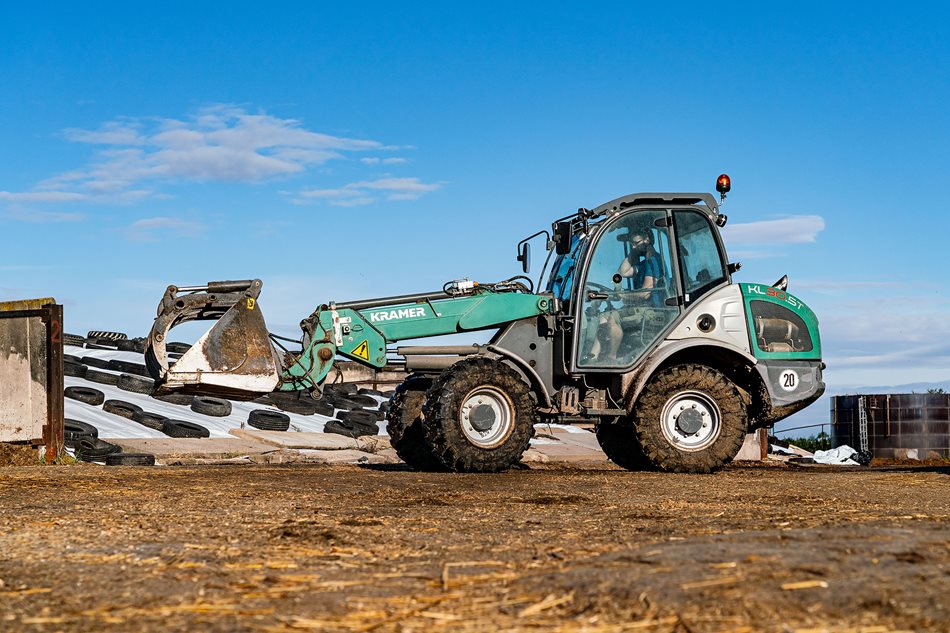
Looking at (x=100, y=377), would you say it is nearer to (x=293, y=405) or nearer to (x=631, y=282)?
(x=293, y=405)

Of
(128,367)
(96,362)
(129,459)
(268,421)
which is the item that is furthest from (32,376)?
(96,362)

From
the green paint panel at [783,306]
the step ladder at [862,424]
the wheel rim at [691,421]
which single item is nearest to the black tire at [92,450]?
the wheel rim at [691,421]

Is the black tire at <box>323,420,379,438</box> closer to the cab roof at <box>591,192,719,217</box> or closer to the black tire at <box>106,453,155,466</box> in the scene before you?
the black tire at <box>106,453,155,466</box>

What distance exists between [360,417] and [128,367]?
4754 millimetres

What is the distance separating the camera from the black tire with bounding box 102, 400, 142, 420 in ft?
57.7

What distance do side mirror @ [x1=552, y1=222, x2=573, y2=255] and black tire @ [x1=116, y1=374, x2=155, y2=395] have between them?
987cm

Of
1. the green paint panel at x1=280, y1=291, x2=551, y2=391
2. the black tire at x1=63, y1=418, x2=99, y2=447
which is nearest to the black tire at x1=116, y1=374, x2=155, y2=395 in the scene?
the black tire at x1=63, y1=418, x2=99, y2=447

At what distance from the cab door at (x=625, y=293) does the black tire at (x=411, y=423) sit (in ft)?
6.14

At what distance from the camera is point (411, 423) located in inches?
491

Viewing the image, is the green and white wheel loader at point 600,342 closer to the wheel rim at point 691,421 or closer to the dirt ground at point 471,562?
the wheel rim at point 691,421

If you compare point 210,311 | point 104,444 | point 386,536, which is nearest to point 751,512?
point 386,536

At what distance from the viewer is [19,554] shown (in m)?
5.14

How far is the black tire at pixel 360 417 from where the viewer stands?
62.6 ft

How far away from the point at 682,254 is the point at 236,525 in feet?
24.1
